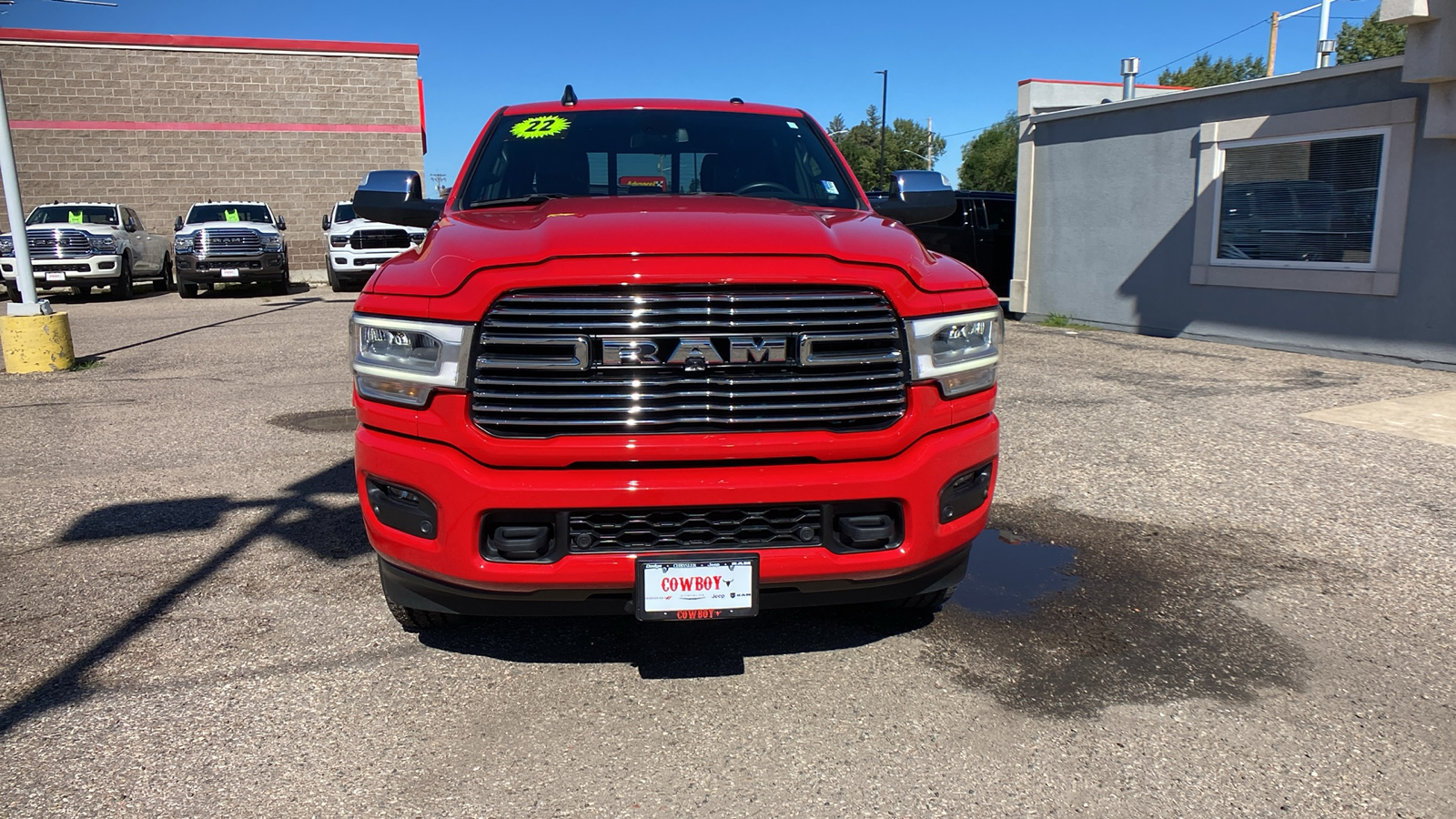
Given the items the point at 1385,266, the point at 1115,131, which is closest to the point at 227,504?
the point at 1385,266

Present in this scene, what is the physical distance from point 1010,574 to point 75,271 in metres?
19.8

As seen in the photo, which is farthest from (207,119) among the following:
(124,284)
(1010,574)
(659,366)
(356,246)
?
(659,366)

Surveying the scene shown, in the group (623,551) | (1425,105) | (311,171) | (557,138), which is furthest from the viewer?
(311,171)

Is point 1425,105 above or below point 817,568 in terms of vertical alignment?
above

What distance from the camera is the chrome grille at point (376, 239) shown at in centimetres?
2047

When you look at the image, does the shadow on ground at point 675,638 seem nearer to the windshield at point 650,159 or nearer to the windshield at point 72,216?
the windshield at point 650,159

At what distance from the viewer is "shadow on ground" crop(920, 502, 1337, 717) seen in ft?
10.5

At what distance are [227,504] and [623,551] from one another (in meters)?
3.42

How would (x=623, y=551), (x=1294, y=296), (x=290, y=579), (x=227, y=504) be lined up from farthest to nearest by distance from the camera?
1. (x=1294, y=296)
2. (x=227, y=504)
3. (x=290, y=579)
4. (x=623, y=551)

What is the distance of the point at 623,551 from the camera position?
9.11 ft

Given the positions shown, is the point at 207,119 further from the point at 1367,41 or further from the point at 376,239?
the point at 1367,41

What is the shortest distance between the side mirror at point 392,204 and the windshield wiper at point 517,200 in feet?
0.96

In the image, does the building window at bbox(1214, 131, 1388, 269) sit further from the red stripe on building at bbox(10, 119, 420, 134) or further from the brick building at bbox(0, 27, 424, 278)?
the red stripe on building at bbox(10, 119, 420, 134)

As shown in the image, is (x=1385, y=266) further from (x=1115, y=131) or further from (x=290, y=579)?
(x=290, y=579)
